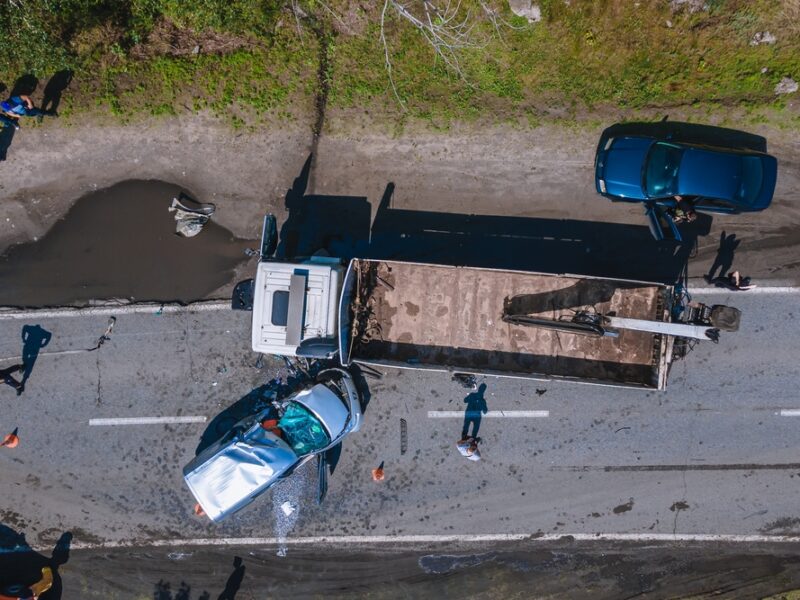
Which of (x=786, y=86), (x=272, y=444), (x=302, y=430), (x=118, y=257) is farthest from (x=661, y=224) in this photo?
(x=118, y=257)

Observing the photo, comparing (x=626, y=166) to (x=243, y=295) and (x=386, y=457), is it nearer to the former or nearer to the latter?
(x=386, y=457)

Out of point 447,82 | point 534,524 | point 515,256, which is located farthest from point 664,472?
point 447,82

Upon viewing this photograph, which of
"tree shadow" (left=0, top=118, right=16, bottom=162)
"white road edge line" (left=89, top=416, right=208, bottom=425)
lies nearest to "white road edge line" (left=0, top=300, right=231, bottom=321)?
"white road edge line" (left=89, top=416, right=208, bottom=425)

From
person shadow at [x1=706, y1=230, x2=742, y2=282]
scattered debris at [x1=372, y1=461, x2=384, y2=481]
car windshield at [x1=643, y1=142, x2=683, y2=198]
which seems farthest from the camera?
scattered debris at [x1=372, y1=461, x2=384, y2=481]

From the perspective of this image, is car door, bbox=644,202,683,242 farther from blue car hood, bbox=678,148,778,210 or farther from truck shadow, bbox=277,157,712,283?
blue car hood, bbox=678,148,778,210

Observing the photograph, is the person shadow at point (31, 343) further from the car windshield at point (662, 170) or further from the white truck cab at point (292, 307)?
the car windshield at point (662, 170)

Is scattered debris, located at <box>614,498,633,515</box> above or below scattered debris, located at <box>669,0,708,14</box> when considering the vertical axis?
below
